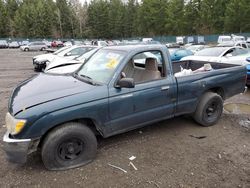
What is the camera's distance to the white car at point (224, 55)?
10422 mm

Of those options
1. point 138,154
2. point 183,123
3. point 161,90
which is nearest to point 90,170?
point 138,154

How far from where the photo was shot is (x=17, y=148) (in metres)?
3.26

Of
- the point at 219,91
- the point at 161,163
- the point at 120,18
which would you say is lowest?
the point at 161,163

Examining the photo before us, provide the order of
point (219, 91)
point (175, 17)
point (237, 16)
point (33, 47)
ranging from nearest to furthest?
point (219, 91), point (33, 47), point (237, 16), point (175, 17)

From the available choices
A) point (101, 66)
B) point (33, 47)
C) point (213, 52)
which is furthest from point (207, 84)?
point (33, 47)

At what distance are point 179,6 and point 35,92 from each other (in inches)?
2550

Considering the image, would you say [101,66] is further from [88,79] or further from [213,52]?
[213,52]

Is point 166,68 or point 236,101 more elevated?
point 166,68

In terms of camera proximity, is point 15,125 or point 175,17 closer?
point 15,125

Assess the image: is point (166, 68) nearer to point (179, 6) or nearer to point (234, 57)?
point (234, 57)

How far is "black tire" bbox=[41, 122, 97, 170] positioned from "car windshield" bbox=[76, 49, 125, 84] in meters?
0.91

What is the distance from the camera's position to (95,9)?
Answer: 8025cm

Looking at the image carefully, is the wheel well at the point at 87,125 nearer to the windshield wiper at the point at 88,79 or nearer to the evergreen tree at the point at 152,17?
the windshield wiper at the point at 88,79

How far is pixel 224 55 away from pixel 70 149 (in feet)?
30.1
